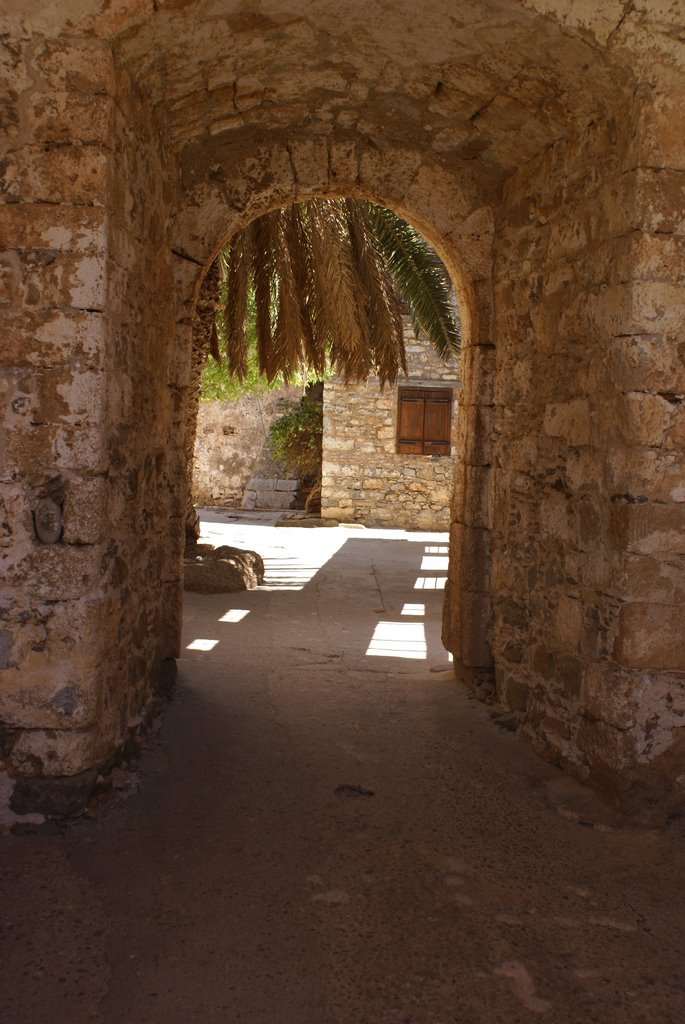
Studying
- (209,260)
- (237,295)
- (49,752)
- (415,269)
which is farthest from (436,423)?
(49,752)

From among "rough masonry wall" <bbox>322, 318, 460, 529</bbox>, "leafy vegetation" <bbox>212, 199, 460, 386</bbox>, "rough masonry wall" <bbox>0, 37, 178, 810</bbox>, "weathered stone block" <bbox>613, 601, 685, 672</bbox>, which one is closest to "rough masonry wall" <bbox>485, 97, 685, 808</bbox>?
"weathered stone block" <bbox>613, 601, 685, 672</bbox>

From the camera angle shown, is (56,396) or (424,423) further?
(424,423)

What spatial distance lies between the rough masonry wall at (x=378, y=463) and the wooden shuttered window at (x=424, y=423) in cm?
10

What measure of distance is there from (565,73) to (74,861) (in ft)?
9.80

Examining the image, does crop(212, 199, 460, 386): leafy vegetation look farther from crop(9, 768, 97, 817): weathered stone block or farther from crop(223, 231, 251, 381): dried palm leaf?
crop(9, 768, 97, 817): weathered stone block

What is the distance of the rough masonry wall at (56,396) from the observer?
2727 millimetres

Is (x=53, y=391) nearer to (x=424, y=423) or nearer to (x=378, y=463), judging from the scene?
(x=378, y=463)

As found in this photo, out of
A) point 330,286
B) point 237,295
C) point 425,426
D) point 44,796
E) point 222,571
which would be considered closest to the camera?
point 44,796

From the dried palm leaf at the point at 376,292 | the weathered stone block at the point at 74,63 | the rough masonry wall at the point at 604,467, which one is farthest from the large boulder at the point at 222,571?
the weathered stone block at the point at 74,63

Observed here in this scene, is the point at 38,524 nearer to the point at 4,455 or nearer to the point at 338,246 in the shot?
the point at 4,455

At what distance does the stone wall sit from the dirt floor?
1261cm

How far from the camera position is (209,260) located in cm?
406

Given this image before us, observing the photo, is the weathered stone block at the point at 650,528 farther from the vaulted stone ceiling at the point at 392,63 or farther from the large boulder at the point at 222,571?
the large boulder at the point at 222,571

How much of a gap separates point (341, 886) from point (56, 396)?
170 cm
